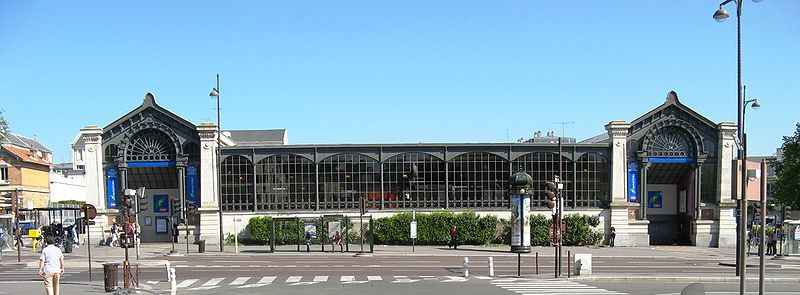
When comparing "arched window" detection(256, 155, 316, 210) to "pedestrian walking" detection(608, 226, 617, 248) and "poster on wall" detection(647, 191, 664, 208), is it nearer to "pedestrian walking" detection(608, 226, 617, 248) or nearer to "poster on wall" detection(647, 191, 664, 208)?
"pedestrian walking" detection(608, 226, 617, 248)

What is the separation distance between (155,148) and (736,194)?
42.8 meters

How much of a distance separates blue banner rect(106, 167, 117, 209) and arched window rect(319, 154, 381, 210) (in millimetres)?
14524

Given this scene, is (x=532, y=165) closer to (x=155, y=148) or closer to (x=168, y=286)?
(x=155, y=148)

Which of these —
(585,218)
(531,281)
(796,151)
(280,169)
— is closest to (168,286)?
(531,281)

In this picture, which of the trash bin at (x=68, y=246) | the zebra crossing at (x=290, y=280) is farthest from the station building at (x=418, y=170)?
the zebra crossing at (x=290, y=280)

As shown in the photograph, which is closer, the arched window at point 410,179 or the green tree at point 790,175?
the arched window at point 410,179

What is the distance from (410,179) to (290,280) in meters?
23.3

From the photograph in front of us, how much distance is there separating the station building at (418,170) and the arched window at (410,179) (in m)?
0.07

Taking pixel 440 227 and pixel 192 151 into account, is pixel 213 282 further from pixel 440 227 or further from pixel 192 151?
pixel 192 151

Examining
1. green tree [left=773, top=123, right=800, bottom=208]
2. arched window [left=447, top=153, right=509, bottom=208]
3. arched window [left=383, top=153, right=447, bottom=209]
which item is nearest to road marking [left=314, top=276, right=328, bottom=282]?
arched window [left=383, top=153, right=447, bottom=209]

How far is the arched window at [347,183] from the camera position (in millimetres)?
47312

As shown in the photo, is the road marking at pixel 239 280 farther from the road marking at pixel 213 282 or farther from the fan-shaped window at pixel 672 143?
the fan-shaped window at pixel 672 143

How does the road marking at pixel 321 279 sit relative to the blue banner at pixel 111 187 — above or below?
below

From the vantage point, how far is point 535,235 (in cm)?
4559
